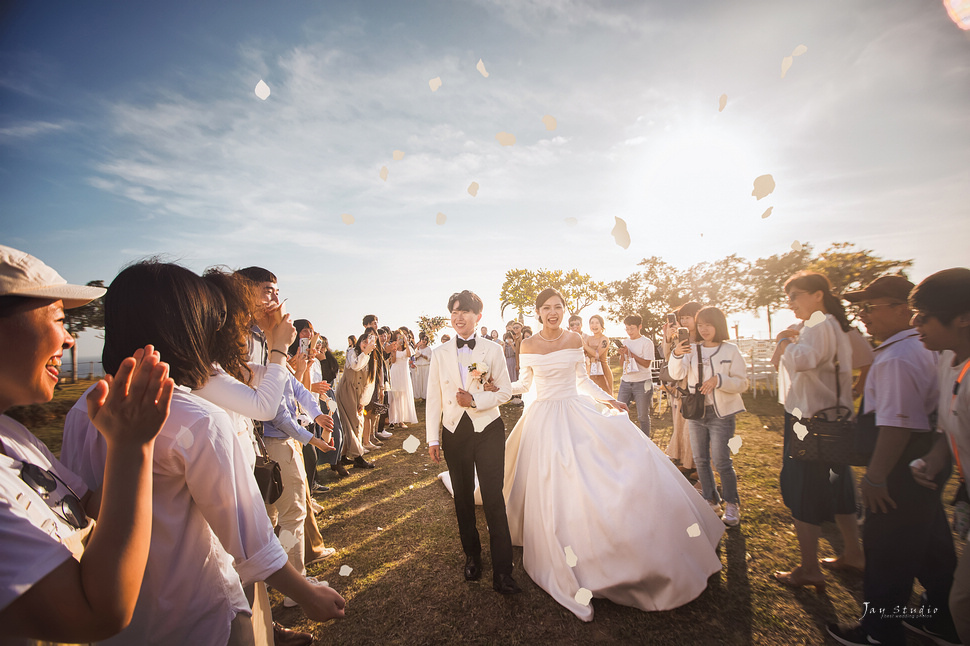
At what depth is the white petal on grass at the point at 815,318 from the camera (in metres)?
3.42

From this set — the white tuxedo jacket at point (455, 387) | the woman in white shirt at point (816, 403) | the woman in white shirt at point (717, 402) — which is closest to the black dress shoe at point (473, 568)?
the white tuxedo jacket at point (455, 387)

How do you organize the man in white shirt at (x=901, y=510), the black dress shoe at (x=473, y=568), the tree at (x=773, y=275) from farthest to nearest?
the tree at (x=773, y=275) → the black dress shoe at (x=473, y=568) → the man in white shirt at (x=901, y=510)

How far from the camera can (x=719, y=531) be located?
374cm

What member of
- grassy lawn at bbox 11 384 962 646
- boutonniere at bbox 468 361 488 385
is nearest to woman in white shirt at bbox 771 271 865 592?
grassy lawn at bbox 11 384 962 646

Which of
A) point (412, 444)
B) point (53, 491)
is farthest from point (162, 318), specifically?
point (412, 444)

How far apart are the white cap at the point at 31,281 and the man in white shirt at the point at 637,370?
23.6 ft

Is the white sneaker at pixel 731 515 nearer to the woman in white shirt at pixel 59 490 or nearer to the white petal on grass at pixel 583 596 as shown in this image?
the white petal on grass at pixel 583 596

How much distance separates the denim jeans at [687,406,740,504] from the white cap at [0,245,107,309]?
17.7ft

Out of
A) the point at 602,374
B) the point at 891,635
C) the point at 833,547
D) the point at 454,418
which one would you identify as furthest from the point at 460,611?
the point at 602,374

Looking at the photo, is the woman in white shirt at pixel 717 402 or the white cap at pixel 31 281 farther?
the woman in white shirt at pixel 717 402

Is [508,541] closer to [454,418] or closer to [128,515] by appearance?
[454,418]

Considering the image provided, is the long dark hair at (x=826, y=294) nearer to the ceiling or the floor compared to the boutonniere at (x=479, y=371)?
nearer to the ceiling

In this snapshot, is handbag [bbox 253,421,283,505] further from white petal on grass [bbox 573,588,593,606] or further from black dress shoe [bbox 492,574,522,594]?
white petal on grass [bbox 573,588,593,606]

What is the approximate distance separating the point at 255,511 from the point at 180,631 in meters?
0.41
